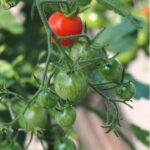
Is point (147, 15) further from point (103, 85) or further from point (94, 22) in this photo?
point (103, 85)

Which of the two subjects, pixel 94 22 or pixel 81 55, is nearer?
pixel 81 55

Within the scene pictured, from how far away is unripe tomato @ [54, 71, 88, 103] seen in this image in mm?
774

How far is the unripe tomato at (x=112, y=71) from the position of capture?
33.0 inches

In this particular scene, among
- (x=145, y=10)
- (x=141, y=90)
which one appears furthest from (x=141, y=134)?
(x=145, y=10)

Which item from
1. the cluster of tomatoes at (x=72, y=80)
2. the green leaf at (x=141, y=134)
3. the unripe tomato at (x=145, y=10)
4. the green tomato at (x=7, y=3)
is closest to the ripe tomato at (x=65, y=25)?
the cluster of tomatoes at (x=72, y=80)

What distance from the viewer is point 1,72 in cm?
130

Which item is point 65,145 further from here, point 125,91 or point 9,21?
point 9,21

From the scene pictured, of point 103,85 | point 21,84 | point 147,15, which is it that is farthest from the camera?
point 147,15

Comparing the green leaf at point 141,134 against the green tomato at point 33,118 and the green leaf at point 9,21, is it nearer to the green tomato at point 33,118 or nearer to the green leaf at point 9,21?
the green leaf at point 9,21

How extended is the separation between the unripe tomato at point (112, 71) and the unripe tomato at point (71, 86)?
6cm

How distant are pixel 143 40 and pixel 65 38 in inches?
44.2

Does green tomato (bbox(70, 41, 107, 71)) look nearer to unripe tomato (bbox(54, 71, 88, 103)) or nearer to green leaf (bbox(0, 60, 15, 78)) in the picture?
unripe tomato (bbox(54, 71, 88, 103))

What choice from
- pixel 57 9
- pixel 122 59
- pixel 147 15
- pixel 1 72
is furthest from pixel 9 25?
pixel 147 15

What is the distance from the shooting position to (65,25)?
2.91ft
